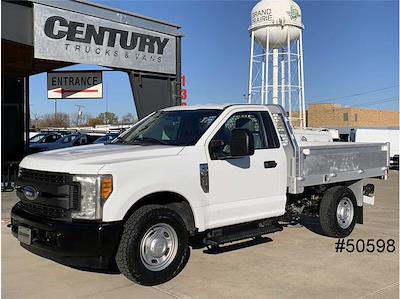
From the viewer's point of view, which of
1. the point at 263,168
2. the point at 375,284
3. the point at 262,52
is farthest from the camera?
the point at 262,52

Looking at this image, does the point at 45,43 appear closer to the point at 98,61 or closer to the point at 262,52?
the point at 98,61

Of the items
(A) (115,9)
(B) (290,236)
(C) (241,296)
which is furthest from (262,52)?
(C) (241,296)

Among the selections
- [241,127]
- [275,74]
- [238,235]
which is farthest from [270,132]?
[275,74]

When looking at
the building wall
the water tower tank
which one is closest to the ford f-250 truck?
the water tower tank

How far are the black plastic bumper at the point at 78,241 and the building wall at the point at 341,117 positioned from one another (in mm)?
66264

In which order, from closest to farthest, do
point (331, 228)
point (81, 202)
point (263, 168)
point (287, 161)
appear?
point (81, 202)
point (263, 168)
point (287, 161)
point (331, 228)

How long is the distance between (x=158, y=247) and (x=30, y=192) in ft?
5.05

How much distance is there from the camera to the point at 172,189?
17.6ft

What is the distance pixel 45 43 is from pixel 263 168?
599 cm

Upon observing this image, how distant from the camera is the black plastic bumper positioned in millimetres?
4746

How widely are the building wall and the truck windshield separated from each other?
211ft

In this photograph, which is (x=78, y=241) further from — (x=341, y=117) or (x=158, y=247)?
(x=341, y=117)

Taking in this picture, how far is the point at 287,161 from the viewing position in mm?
6879

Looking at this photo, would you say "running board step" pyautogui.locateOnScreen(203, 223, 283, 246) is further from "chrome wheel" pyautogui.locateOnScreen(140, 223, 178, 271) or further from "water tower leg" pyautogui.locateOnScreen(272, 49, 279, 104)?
"water tower leg" pyautogui.locateOnScreen(272, 49, 279, 104)
